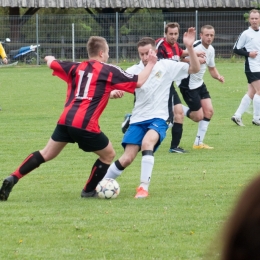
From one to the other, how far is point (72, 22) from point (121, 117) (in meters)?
17.1

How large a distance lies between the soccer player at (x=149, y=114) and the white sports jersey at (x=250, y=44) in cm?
636

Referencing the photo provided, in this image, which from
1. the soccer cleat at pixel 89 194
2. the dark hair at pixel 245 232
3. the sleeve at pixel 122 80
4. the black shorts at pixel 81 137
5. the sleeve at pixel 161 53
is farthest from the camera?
the sleeve at pixel 161 53

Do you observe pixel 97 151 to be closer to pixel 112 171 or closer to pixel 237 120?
pixel 112 171

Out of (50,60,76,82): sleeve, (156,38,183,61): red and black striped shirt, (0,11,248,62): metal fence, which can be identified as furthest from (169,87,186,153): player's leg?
(0,11,248,62): metal fence

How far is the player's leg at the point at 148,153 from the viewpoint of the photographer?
6.58 metres

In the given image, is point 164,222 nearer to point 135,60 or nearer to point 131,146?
point 131,146

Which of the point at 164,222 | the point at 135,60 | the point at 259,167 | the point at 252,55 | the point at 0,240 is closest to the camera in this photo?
the point at 0,240

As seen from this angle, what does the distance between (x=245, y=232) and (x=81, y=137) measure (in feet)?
17.4

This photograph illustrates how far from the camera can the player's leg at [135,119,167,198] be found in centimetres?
658

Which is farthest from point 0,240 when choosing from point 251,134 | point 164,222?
point 251,134

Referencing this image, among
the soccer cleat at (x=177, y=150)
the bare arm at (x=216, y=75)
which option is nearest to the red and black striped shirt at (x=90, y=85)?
the soccer cleat at (x=177, y=150)

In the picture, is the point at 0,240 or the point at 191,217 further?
the point at 191,217

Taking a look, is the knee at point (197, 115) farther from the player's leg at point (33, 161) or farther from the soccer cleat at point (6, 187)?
the soccer cleat at point (6, 187)

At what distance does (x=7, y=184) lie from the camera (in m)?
6.38
